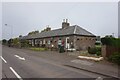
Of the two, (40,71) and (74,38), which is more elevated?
(74,38)

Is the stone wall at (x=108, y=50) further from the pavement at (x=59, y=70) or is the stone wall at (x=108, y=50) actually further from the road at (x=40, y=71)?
the road at (x=40, y=71)

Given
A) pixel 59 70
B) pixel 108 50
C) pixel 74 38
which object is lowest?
pixel 59 70

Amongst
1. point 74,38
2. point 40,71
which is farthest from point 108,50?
point 74,38

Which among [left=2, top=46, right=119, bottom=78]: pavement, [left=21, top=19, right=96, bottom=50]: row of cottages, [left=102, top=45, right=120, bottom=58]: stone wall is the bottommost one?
[left=2, top=46, right=119, bottom=78]: pavement

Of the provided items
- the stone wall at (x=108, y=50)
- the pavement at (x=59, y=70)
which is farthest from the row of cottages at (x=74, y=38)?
the pavement at (x=59, y=70)

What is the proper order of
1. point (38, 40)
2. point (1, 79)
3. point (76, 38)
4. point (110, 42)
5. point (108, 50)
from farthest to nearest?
point (38, 40)
point (76, 38)
point (110, 42)
point (108, 50)
point (1, 79)

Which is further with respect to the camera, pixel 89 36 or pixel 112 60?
pixel 89 36

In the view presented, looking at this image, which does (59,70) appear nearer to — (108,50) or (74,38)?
(108,50)

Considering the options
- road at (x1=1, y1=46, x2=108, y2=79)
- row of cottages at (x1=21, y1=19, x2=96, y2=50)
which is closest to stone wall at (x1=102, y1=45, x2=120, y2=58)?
road at (x1=1, y1=46, x2=108, y2=79)

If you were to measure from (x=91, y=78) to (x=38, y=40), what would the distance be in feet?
155

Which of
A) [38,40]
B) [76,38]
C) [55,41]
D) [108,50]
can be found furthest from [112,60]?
[38,40]

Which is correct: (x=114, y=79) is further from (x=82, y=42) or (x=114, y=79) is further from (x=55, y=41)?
(x=55, y=41)

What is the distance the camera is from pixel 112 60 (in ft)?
50.1

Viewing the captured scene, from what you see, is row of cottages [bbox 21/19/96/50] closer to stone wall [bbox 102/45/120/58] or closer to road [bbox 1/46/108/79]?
stone wall [bbox 102/45/120/58]
